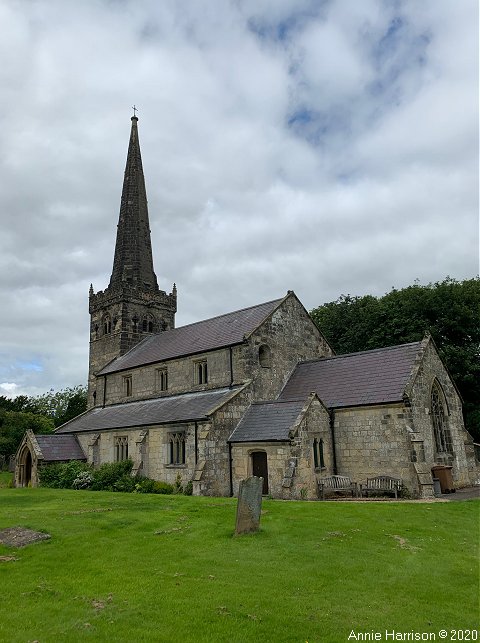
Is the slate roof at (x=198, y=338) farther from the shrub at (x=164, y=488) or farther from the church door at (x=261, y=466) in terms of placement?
the shrub at (x=164, y=488)

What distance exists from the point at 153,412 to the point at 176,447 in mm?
4693

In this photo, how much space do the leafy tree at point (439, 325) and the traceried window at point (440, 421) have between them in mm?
11390

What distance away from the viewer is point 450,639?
24.8 ft

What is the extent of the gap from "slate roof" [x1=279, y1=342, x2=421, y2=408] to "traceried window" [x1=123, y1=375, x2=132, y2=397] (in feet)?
45.5

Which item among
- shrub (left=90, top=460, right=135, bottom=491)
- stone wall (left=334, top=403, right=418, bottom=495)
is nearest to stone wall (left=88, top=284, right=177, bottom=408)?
shrub (left=90, top=460, right=135, bottom=491)

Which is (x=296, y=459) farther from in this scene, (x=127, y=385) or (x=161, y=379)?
(x=127, y=385)

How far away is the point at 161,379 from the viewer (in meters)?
35.4

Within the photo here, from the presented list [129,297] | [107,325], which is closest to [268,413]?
[129,297]

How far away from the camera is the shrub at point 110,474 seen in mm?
28711

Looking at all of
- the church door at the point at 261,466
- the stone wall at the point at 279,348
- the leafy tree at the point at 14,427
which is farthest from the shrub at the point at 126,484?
the leafy tree at the point at 14,427

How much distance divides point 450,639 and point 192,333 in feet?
98.3

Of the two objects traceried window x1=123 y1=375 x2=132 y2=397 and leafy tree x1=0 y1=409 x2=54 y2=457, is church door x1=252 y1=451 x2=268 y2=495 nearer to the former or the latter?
traceried window x1=123 y1=375 x2=132 y2=397

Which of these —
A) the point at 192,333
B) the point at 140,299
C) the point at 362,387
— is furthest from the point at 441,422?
the point at 140,299

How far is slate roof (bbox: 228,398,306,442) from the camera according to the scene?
23802mm
